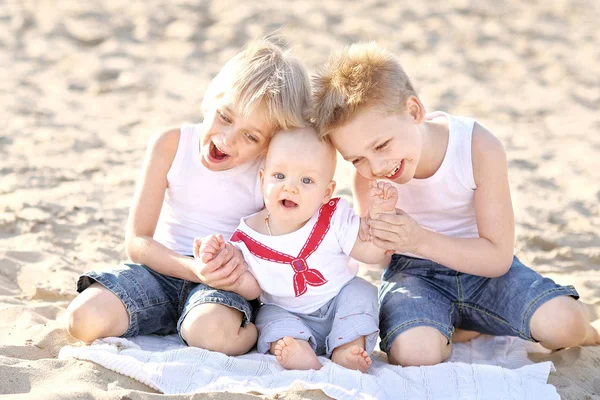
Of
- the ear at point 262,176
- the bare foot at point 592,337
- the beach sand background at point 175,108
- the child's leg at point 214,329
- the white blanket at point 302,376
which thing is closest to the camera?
the white blanket at point 302,376

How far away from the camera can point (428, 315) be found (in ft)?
9.39

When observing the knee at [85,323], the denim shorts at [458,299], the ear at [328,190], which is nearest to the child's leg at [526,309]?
the denim shorts at [458,299]

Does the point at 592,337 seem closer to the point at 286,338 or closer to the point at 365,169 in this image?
the point at 365,169

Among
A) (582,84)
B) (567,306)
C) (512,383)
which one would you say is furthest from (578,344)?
(582,84)

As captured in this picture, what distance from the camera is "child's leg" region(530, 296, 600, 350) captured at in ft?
9.30

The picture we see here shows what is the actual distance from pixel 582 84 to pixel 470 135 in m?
4.05

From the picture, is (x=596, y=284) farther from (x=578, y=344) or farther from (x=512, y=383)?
(x=512, y=383)

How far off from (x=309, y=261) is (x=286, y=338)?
0.99 feet

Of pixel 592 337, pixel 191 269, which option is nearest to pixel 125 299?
pixel 191 269

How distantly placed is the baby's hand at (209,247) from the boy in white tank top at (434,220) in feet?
1.73

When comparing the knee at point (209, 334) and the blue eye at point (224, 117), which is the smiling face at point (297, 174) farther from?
the knee at point (209, 334)

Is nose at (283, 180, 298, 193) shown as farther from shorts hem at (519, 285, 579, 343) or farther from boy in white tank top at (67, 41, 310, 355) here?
shorts hem at (519, 285, 579, 343)

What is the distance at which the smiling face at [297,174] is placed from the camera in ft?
8.93

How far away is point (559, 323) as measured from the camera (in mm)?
2828
